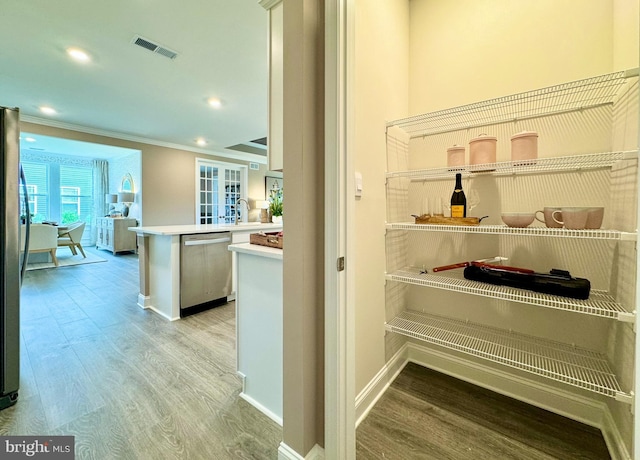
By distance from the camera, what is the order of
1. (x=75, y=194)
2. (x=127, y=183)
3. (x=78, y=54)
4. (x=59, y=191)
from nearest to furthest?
(x=78, y=54) < (x=127, y=183) < (x=59, y=191) < (x=75, y=194)

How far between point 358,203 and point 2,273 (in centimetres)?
206

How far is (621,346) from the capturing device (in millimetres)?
1169

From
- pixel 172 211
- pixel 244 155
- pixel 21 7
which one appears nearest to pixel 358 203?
pixel 21 7

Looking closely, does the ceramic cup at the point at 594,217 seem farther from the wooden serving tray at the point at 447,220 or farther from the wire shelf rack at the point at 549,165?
the wooden serving tray at the point at 447,220

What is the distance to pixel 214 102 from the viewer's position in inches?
153

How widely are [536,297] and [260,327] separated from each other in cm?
143

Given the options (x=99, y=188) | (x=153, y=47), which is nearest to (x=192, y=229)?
(x=153, y=47)

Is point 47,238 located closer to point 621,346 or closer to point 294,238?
point 294,238

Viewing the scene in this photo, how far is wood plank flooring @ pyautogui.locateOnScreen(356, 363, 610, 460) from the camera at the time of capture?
48.0 inches

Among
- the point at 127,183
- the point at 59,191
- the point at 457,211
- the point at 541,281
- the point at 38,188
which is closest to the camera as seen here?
the point at 541,281

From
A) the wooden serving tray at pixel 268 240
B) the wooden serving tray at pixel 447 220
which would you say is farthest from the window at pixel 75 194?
the wooden serving tray at pixel 447 220

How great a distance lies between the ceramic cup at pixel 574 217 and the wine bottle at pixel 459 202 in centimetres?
44

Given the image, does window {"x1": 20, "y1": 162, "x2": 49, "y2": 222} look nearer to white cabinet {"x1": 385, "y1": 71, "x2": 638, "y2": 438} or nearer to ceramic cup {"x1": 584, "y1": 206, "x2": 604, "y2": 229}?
white cabinet {"x1": 385, "y1": 71, "x2": 638, "y2": 438}

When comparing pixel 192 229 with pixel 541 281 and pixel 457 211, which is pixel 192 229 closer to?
pixel 457 211
